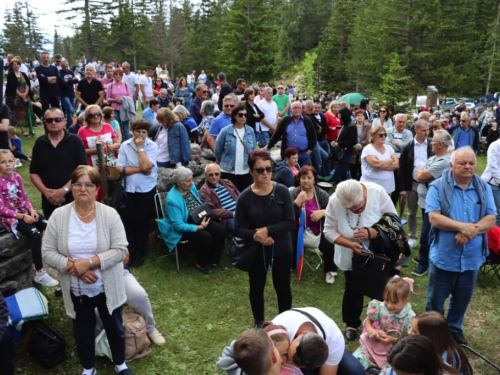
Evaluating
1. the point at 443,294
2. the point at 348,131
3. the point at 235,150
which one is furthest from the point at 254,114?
the point at 443,294

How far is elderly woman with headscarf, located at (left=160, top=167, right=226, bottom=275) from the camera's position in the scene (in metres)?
5.39

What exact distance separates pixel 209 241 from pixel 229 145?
4.79 feet

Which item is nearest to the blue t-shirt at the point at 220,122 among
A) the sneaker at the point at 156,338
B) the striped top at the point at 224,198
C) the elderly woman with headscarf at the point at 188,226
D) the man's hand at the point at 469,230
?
the striped top at the point at 224,198

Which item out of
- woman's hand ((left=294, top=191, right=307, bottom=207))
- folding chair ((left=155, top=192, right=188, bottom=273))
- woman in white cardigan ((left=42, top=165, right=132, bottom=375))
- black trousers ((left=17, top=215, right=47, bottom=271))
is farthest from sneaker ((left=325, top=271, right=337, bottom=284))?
black trousers ((left=17, top=215, right=47, bottom=271))

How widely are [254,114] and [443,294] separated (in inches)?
211

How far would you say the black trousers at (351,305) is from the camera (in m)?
4.21

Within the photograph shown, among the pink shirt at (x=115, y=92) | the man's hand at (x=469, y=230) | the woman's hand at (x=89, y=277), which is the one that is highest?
the pink shirt at (x=115, y=92)

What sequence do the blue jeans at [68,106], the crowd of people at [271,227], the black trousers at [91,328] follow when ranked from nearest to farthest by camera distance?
the crowd of people at [271,227]
the black trousers at [91,328]
the blue jeans at [68,106]

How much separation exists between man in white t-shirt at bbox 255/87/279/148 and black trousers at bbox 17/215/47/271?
210 inches

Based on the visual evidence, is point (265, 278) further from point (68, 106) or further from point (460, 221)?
point (68, 106)

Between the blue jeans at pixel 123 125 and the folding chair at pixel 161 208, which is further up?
the blue jeans at pixel 123 125

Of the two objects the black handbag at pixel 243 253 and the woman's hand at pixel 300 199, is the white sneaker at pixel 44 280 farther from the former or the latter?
the woman's hand at pixel 300 199

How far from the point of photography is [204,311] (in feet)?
15.5

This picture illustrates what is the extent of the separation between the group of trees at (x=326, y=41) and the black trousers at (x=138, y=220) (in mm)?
23676
